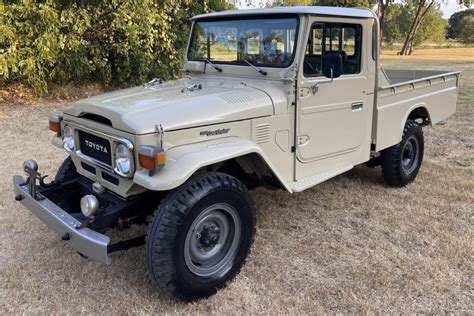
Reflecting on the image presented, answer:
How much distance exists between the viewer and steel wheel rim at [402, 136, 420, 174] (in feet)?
17.3

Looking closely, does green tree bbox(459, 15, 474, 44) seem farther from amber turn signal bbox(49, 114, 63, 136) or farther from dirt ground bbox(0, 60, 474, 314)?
amber turn signal bbox(49, 114, 63, 136)

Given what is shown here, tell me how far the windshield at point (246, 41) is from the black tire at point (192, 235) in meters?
1.26

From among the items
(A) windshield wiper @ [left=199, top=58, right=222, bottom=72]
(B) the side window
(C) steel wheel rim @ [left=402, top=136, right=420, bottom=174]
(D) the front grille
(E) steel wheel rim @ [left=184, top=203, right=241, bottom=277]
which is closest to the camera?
(E) steel wheel rim @ [left=184, top=203, right=241, bottom=277]

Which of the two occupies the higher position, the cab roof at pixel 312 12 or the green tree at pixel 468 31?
the green tree at pixel 468 31

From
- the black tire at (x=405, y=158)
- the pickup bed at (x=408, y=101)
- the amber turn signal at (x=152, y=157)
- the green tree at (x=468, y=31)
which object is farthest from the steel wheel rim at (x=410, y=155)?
the green tree at (x=468, y=31)

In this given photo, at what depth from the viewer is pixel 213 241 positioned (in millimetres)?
3172

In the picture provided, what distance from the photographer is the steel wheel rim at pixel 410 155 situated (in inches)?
208

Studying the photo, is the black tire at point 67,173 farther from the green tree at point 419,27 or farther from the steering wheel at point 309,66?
the green tree at point 419,27

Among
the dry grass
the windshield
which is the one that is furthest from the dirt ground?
the dry grass

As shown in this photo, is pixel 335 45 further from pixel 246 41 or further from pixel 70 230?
pixel 70 230

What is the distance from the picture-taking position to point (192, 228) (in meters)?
2.97

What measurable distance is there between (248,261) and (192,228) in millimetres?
817

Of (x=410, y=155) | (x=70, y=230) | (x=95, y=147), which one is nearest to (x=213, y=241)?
(x=70, y=230)

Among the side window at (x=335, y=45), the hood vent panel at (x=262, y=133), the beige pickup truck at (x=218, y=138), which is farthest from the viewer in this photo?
the side window at (x=335, y=45)
